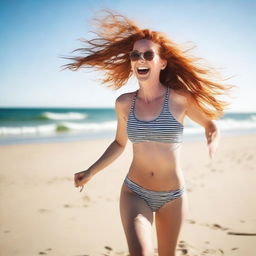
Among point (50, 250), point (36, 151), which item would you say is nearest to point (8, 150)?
point (36, 151)

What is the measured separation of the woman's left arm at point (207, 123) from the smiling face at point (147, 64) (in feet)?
1.36

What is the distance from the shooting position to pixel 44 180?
767cm

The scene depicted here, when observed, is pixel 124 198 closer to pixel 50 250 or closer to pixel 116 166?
pixel 50 250

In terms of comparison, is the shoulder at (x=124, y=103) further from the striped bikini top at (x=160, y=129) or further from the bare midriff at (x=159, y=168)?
the bare midriff at (x=159, y=168)

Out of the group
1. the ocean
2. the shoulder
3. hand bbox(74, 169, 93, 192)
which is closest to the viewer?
hand bbox(74, 169, 93, 192)

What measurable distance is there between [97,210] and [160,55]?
332 centimetres

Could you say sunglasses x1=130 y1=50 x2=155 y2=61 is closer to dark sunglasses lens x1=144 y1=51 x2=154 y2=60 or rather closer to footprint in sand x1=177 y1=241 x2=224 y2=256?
dark sunglasses lens x1=144 y1=51 x2=154 y2=60

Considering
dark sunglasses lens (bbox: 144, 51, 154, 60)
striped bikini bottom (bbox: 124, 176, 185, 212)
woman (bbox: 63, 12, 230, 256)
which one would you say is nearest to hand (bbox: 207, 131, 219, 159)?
woman (bbox: 63, 12, 230, 256)

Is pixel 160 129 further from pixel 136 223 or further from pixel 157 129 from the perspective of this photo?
Result: pixel 136 223

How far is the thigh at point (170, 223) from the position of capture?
261 cm

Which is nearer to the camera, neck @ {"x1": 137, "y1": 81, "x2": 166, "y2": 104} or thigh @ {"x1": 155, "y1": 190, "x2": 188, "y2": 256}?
thigh @ {"x1": 155, "y1": 190, "x2": 188, "y2": 256}

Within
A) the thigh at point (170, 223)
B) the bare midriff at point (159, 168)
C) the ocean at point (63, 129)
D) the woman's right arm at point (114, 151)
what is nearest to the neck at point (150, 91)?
the woman's right arm at point (114, 151)

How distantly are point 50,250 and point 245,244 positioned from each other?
100 inches

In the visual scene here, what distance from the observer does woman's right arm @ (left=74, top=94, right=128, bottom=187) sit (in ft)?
9.68
